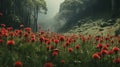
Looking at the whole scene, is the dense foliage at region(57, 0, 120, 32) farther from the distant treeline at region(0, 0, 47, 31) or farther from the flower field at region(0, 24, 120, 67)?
the flower field at region(0, 24, 120, 67)

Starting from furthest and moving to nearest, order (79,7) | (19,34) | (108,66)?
1. (79,7)
2. (19,34)
3. (108,66)

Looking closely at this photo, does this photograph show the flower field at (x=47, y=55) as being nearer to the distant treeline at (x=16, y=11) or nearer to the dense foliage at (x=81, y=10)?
the distant treeline at (x=16, y=11)

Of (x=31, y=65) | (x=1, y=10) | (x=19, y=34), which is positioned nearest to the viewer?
(x=31, y=65)

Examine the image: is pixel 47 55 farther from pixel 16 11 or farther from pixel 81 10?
pixel 81 10

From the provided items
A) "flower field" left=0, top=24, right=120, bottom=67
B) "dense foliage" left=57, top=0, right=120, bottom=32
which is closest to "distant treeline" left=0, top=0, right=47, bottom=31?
"dense foliage" left=57, top=0, right=120, bottom=32

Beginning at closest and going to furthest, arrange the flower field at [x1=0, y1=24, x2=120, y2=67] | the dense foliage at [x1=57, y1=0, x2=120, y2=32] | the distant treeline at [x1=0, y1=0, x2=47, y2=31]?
the flower field at [x1=0, y1=24, x2=120, y2=67]
the distant treeline at [x1=0, y1=0, x2=47, y2=31]
the dense foliage at [x1=57, y1=0, x2=120, y2=32]

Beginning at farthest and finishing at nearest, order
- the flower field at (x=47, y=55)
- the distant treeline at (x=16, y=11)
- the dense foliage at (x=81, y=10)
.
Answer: the dense foliage at (x=81, y=10), the distant treeline at (x=16, y=11), the flower field at (x=47, y=55)

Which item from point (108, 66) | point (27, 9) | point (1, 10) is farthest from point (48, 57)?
point (27, 9)

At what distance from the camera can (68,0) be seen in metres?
66.6

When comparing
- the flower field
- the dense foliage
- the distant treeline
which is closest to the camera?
the flower field

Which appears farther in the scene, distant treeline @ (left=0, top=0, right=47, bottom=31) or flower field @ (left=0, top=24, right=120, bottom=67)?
distant treeline @ (left=0, top=0, right=47, bottom=31)

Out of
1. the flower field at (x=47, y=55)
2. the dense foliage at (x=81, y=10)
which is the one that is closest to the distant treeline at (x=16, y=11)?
the dense foliage at (x=81, y=10)

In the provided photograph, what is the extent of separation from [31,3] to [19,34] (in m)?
42.4

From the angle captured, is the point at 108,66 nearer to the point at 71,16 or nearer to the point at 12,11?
the point at 12,11
